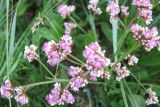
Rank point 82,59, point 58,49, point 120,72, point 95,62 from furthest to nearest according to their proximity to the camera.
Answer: point 82,59
point 120,72
point 58,49
point 95,62

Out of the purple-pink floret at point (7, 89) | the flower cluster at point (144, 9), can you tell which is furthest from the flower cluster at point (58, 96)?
the flower cluster at point (144, 9)

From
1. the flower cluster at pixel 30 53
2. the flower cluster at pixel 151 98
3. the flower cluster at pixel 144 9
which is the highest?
the flower cluster at pixel 144 9

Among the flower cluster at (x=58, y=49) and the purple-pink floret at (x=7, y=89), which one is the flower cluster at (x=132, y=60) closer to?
the flower cluster at (x=58, y=49)

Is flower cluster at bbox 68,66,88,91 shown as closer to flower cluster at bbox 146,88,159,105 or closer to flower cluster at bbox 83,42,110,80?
flower cluster at bbox 83,42,110,80

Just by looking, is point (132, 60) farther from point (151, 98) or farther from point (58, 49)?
point (58, 49)

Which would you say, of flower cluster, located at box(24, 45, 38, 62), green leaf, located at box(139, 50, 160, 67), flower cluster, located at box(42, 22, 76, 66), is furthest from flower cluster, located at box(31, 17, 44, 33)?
green leaf, located at box(139, 50, 160, 67)

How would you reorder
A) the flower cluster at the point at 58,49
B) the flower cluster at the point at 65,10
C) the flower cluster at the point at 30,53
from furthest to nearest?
the flower cluster at the point at 65,10 → the flower cluster at the point at 30,53 → the flower cluster at the point at 58,49

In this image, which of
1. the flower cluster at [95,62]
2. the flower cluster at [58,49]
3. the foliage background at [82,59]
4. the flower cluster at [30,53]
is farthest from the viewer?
the foliage background at [82,59]

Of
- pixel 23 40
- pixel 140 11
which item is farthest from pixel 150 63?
pixel 23 40

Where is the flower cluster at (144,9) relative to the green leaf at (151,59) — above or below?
above

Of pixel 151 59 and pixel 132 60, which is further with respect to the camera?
pixel 151 59

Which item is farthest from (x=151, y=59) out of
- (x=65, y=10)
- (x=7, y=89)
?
(x=7, y=89)
